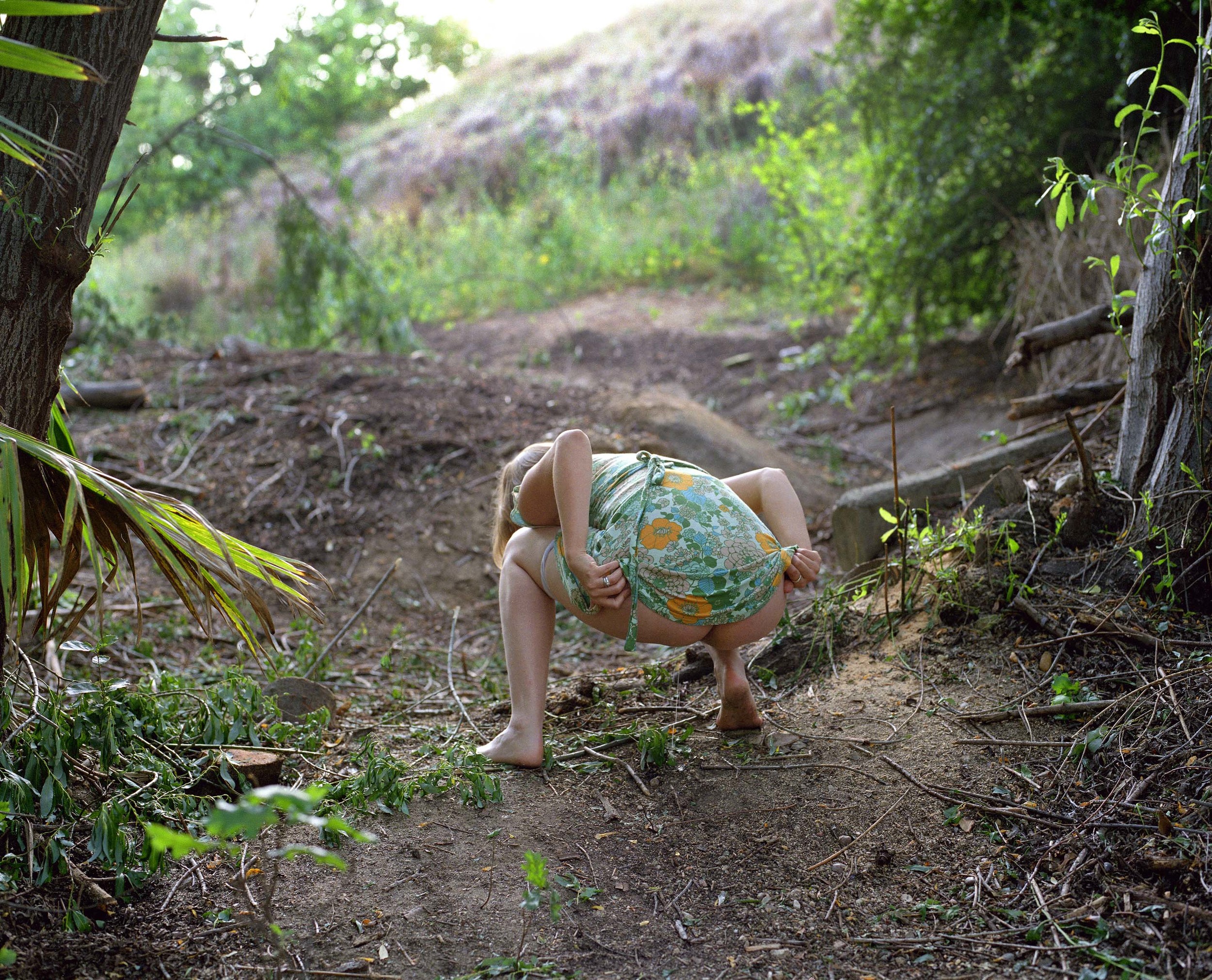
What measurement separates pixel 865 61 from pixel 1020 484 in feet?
13.4

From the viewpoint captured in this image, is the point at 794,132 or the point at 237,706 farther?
the point at 794,132

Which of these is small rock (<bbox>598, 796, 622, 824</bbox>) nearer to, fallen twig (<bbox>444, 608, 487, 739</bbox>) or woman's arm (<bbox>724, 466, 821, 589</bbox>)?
fallen twig (<bbox>444, 608, 487, 739</bbox>)

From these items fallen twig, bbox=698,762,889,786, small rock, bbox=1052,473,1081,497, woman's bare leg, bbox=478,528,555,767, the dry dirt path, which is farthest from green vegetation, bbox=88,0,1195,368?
woman's bare leg, bbox=478,528,555,767

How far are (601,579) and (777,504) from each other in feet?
1.91

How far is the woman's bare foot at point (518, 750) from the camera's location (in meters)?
2.45

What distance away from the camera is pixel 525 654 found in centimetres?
247

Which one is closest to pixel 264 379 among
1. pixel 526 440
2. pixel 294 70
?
pixel 526 440

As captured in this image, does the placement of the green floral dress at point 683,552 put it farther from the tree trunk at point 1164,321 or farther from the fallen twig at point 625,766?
the tree trunk at point 1164,321

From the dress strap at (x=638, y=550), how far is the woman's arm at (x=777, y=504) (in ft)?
0.93

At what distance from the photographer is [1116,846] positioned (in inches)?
73.0

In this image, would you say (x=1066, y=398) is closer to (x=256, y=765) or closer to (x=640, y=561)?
(x=640, y=561)

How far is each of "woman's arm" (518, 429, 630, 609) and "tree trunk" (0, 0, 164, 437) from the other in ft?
3.61

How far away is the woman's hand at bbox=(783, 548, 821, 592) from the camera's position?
91.7 inches

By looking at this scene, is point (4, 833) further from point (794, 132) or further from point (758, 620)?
point (794, 132)
